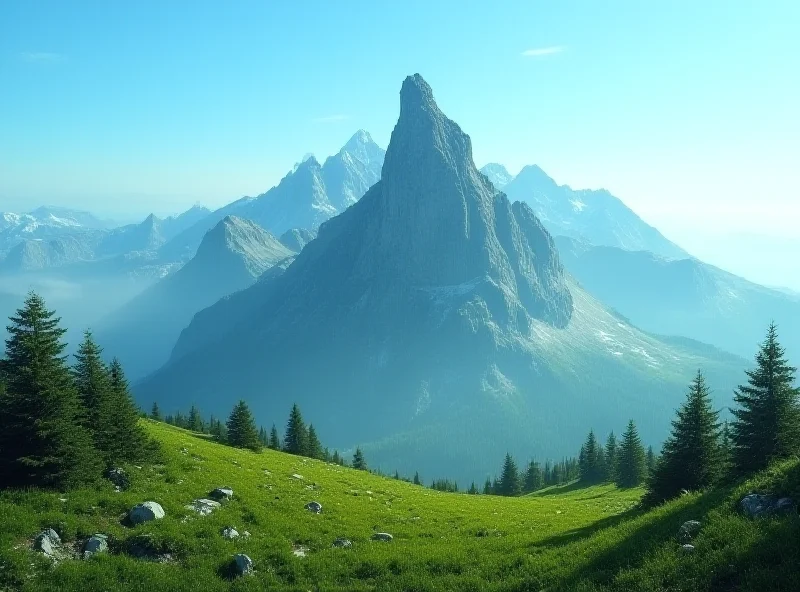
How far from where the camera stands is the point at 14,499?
23.8m

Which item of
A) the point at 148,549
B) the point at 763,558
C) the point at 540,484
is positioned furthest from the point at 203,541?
the point at 540,484

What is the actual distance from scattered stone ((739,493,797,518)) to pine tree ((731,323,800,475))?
11184 mm

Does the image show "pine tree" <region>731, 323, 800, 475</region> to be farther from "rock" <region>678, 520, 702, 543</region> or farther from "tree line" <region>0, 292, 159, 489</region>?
"tree line" <region>0, 292, 159, 489</region>

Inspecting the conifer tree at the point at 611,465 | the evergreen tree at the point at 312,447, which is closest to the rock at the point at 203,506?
the evergreen tree at the point at 312,447

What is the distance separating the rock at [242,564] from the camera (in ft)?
66.7

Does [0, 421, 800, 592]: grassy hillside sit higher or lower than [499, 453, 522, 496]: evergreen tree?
higher

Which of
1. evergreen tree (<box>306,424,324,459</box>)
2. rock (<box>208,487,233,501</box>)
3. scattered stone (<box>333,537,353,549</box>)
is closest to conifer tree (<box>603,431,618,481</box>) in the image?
evergreen tree (<box>306,424,324,459</box>)

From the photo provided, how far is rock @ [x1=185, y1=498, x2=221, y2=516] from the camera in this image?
2638cm

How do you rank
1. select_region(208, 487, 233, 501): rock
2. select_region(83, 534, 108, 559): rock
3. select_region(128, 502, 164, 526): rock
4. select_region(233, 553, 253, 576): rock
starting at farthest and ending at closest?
select_region(208, 487, 233, 501): rock < select_region(128, 502, 164, 526): rock < select_region(83, 534, 108, 559): rock < select_region(233, 553, 253, 576): rock

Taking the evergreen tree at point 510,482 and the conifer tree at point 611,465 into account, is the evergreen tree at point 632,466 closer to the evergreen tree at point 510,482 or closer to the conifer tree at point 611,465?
the conifer tree at point 611,465

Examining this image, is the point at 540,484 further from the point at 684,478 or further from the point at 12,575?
the point at 12,575

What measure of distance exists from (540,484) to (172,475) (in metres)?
125

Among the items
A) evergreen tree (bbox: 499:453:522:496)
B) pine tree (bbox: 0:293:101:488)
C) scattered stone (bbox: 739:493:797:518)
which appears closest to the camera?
scattered stone (bbox: 739:493:797:518)

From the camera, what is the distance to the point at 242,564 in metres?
20.5
